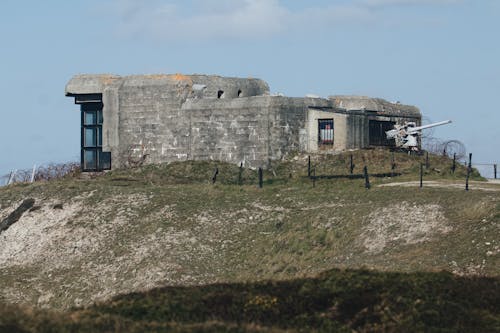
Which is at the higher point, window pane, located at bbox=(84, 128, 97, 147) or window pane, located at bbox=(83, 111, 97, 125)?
window pane, located at bbox=(83, 111, 97, 125)

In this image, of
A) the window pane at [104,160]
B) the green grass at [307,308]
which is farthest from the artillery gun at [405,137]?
the green grass at [307,308]

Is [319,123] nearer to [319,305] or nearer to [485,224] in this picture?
[485,224]

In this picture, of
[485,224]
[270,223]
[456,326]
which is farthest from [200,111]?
[456,326]

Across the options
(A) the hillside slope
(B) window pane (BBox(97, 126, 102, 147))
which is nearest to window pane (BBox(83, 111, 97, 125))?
(B) window pane (BBox(97, 126, 102, 147))

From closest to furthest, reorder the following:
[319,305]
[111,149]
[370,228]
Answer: [319,305], [370,228], [111,149]

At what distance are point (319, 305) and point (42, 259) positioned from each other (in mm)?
19390

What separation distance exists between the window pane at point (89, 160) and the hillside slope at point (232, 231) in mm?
5984

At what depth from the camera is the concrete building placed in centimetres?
5725

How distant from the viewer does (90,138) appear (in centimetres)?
6247

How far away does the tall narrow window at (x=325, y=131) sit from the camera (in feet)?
190

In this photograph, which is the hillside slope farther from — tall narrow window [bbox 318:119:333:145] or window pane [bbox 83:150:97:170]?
window pane [bbox 83:150:97:170]

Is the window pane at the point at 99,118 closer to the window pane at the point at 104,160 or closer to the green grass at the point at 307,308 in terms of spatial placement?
the window pane at the point at 104,160

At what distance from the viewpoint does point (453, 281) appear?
33875mm

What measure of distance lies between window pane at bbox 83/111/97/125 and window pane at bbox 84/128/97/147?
40 cm
